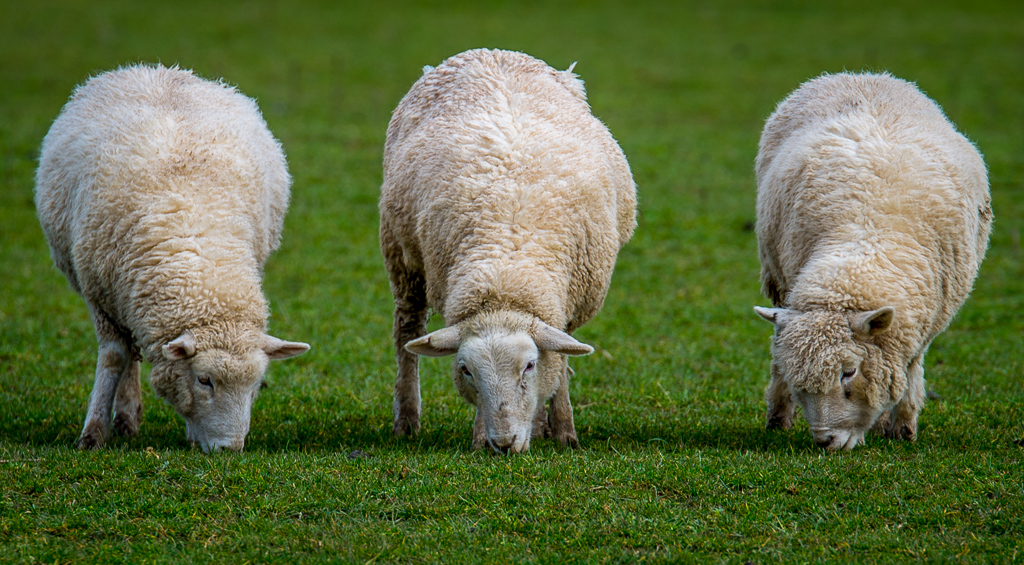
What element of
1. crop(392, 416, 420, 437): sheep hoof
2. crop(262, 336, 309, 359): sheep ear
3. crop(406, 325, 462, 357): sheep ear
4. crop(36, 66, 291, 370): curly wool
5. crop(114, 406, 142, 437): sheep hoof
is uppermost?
crop(36, 66, 291, 370): curly wool

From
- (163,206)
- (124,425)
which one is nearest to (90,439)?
(124,425)

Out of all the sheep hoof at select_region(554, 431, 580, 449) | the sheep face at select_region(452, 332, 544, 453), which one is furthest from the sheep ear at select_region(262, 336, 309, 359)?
the sheep hoof at select_region(554, 431, 580, 449)

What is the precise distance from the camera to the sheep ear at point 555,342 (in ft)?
19.1

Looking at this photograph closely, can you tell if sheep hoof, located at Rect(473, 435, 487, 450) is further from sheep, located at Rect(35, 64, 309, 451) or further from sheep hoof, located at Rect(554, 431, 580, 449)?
sheep, located at Rect(35, 64, 309, 451)

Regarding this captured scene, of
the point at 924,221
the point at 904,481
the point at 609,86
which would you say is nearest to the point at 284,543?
the point at 904,481

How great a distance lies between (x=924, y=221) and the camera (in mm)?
6402

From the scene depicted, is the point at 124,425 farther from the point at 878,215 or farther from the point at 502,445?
the point at 878,215

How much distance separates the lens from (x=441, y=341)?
19.3ft

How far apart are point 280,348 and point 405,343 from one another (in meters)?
1.14

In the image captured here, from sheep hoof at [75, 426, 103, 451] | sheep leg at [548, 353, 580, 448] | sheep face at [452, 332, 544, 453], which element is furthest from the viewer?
sheep leg at [548, 353, 580, 448]

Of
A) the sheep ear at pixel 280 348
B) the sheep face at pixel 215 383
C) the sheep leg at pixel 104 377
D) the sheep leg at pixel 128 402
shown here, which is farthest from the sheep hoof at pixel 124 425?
the sheep ear at pixel 280 348

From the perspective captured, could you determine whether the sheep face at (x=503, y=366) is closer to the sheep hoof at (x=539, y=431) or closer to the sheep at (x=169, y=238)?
the sheep hoof at (x=539, y=431)

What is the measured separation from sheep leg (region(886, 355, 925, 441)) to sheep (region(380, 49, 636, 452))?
2079mm

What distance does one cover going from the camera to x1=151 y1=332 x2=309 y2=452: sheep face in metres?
6.09
